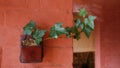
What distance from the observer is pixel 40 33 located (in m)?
1.05

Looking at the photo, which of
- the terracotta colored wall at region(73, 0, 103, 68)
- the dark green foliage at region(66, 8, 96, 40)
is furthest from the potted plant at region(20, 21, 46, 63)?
the terracotta colored wall at region(73, 0, 103, 68)

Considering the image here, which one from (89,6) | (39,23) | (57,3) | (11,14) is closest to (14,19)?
(11,14)

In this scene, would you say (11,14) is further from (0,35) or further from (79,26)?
(79,26)

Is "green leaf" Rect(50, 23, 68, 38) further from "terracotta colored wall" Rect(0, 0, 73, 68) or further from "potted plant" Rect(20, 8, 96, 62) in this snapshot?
"terracotta colored wall" Rect(0, 0, 73, 68)

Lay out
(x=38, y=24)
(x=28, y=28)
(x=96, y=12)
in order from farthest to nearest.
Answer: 1. (x=96, y=12)
2. (x=38, y=24)
3. (x=28, y=28)

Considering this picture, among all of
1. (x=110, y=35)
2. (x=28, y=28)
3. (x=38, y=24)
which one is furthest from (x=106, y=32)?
(x=28, y=28)

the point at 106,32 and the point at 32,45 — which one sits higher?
the point at 106,32

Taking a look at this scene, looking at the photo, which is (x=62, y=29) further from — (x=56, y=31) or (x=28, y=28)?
(x=28, y=28)

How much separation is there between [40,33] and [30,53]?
11 centimetres

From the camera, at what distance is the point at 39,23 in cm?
113

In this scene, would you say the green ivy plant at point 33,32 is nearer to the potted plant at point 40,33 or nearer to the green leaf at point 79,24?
the potted plant at point 40,33

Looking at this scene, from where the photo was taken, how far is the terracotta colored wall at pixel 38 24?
3.58 ft

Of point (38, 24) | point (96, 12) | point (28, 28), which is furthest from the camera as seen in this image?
point (96, 12)

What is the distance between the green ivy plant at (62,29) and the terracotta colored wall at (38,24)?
75mm
